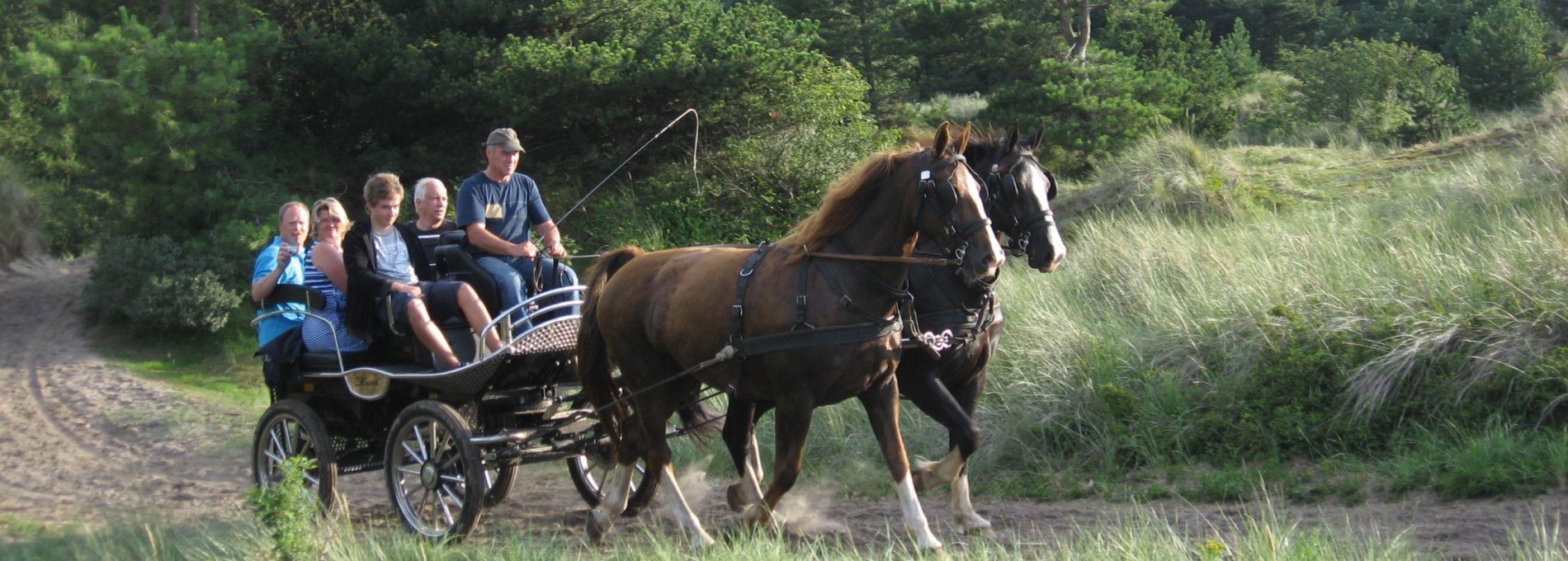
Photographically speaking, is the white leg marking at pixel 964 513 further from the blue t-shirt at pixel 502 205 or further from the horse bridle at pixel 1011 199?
the blue t-shirt at pixel 502 205

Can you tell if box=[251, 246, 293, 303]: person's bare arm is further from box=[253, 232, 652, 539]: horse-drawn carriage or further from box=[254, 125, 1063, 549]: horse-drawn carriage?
box=[254, 125, 1063, 549]: horse-drawn carriage

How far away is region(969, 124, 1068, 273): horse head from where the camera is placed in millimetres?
6020

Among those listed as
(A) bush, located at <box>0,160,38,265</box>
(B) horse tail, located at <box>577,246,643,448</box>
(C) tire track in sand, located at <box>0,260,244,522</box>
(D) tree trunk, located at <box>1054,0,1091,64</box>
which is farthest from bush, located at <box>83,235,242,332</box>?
(D) tree trunk, located at <box>1054,0,1091,64</box>

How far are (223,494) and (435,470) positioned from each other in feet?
9.75

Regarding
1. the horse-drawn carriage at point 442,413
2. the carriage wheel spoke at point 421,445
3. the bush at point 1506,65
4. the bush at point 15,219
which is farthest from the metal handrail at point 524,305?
the bush at point 1506,65

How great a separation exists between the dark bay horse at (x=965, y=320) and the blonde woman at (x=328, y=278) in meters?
2.34

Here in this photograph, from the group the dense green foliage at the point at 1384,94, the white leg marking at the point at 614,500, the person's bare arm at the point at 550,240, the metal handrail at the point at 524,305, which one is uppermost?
the person's bare arm at the point at 550,240

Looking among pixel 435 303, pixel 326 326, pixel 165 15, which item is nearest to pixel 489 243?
pixel 435 303

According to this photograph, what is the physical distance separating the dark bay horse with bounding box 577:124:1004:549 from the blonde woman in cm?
169

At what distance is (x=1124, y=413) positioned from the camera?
810cm

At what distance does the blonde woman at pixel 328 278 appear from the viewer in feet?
23.7

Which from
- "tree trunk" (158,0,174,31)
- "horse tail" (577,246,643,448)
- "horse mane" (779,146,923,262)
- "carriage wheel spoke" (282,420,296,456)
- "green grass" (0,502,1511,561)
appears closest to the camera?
"green grass" (0,502,1511,561)

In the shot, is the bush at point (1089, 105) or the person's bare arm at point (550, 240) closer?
the person's bare arm at point (550, 240)

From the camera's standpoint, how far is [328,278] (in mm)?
7309
